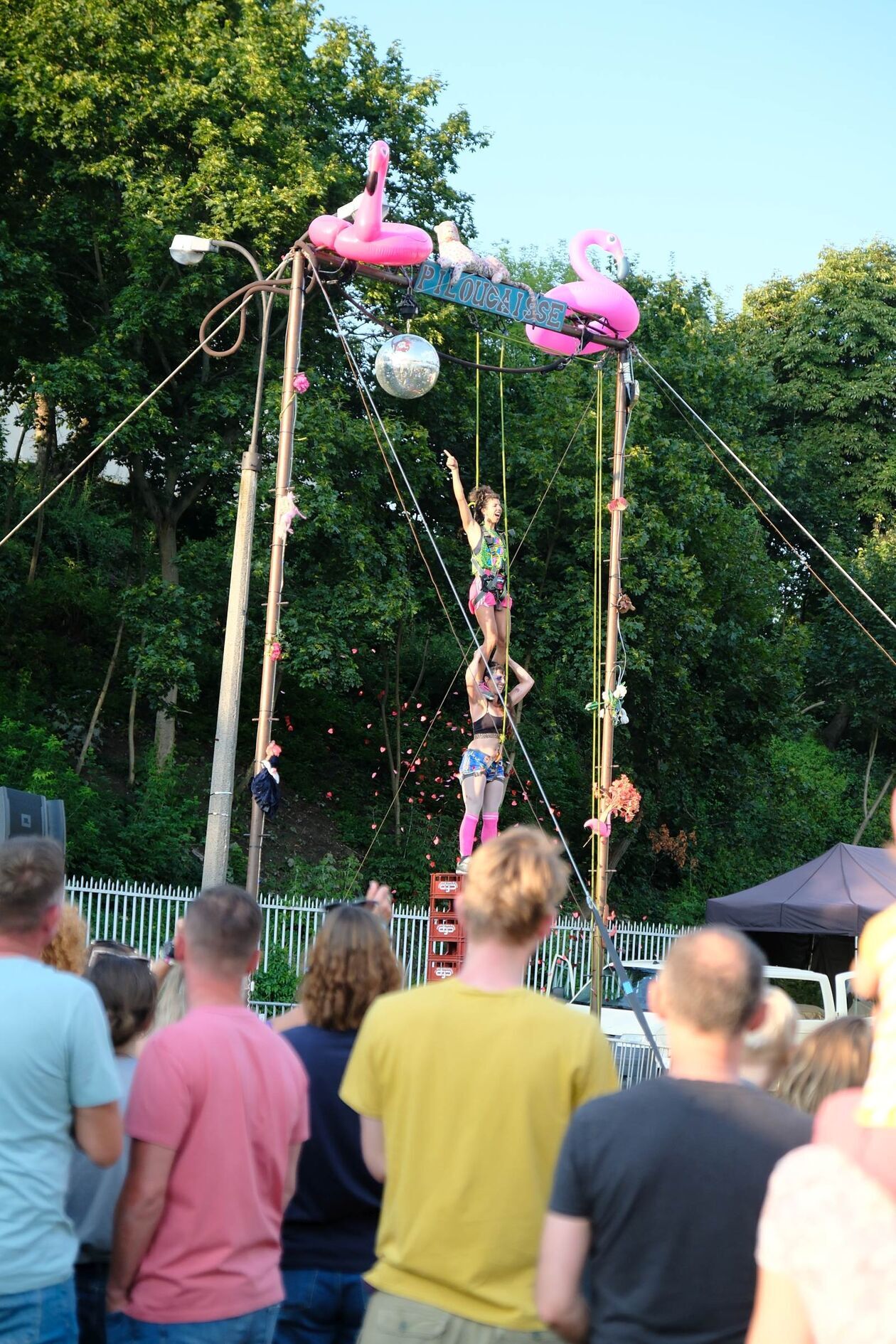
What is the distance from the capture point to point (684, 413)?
867 inches

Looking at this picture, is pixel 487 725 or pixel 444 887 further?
pixel 444 887

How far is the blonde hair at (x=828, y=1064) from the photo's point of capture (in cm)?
272

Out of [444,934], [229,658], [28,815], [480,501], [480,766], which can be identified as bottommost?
[444,934]

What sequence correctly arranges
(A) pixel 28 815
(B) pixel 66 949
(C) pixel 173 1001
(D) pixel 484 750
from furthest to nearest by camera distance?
(D) pixel 484 750
(A) pixel 28 815
(C) pixel 173 1001
(B) pixel 66 949

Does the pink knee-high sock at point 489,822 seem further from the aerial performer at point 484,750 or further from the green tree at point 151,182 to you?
the green tree at point 151,182

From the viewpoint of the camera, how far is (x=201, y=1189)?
9.03 ft

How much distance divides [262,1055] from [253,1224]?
1.11 feet

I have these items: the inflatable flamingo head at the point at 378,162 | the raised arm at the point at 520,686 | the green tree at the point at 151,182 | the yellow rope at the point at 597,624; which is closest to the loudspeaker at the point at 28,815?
the raised arm at the point at 520,686

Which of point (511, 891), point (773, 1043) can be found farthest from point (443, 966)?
point (511, 891)

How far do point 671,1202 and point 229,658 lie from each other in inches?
309

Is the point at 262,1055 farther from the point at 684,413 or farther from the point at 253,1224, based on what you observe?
the point at 684,413

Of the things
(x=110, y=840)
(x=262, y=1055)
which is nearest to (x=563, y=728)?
(x=110, y=840)

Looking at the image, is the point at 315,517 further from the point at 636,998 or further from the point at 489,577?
the point at 636,998

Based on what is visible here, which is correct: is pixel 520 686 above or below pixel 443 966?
above
